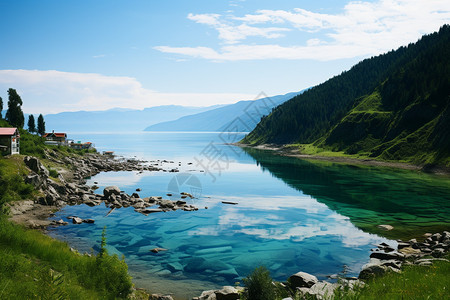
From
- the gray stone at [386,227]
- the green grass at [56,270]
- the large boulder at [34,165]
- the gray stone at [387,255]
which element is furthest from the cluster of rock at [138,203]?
the gray stone at [387,255]

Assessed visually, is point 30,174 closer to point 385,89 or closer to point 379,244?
point 379,244

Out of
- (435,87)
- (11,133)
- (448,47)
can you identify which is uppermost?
(448,47)

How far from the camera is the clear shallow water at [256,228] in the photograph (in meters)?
25.9

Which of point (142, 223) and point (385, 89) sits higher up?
point (385, 89)

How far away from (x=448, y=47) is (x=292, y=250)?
158971mm

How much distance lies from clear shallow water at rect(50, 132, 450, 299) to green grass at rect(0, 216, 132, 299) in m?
5.94

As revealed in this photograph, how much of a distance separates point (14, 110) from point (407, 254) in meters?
111

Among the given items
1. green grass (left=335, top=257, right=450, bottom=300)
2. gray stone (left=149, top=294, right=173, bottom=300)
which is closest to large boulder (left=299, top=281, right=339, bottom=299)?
green grass (left=335, top=257, right=450, bottom=300)

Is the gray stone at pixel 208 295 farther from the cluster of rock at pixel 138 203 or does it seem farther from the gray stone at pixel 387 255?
the cluster of rock at pixel 138 203

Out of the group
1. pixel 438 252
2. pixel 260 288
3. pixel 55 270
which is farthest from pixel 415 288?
pixel 55 270

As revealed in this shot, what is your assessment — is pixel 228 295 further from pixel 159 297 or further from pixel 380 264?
pixel 380 264

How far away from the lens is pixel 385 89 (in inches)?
6378

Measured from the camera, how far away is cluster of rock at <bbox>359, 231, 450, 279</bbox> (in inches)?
829

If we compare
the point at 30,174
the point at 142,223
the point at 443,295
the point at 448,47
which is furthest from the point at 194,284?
the point at 448,47
